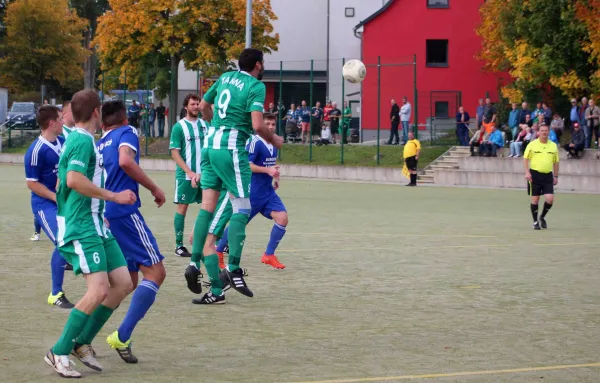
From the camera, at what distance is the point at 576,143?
31078mm

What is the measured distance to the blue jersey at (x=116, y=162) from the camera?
7.22m

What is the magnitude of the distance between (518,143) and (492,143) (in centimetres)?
119

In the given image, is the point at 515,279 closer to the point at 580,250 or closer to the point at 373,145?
the point at 580,250

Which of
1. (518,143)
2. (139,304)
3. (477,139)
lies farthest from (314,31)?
(139,304)

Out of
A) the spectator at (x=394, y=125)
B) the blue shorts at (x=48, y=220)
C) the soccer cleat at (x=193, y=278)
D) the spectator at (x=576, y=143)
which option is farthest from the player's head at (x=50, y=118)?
the spectator at (x=394, y=125)

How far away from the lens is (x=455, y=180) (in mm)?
32312

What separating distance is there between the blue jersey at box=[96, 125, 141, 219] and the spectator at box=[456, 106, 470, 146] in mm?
29148

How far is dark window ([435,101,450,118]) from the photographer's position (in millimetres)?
39081

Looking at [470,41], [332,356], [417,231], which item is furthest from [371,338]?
[470,41]

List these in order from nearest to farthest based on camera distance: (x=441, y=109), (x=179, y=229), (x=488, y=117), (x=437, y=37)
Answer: (x=179, y=229) < (x=488, y=117) < (x=441, y=109) < (x=437, y=37)

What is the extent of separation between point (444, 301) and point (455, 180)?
2283cm

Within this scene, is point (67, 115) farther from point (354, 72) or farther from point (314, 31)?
point (314, 31)

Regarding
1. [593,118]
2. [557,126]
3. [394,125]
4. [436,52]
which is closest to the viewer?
[593,118]

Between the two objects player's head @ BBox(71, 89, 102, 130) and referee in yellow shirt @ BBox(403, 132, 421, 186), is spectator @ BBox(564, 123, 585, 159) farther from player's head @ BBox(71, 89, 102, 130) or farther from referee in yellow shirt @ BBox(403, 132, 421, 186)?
player's head @ BBox(71, 89, 102, 130)
